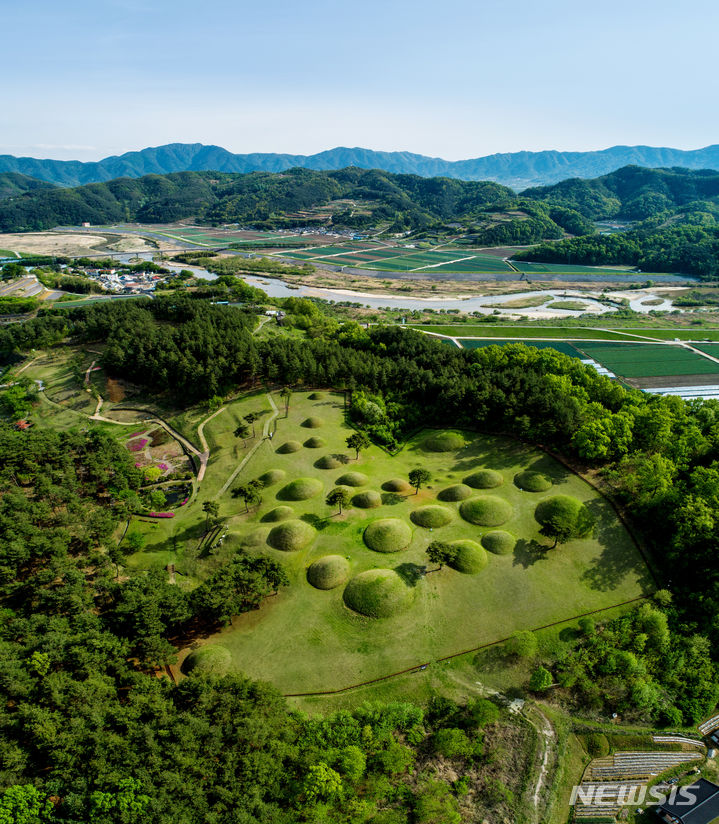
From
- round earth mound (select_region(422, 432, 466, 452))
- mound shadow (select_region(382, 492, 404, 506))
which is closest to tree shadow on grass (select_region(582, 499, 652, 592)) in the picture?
round earth mound (select_region(422, 432, 466, 452))

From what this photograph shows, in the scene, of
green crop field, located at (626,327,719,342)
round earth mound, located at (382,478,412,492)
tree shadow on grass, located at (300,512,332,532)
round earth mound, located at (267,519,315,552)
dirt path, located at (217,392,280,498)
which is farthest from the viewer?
green crop field, located at (626,327,719,342)

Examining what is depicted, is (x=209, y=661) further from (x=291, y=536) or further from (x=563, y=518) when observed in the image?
(x=563, y=518)

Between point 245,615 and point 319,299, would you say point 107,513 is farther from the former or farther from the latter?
point 319,299

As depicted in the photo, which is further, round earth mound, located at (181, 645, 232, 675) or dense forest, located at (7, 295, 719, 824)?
round earth mound, located at (181, 645, 232, 675)

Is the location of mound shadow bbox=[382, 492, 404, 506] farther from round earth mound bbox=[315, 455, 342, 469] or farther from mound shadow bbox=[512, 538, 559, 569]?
mound shadow bbox=[512, 538, 559, 569]

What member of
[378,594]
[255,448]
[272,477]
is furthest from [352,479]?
→ [378,594]

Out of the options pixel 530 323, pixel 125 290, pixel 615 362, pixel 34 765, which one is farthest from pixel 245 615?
pixel 125 290

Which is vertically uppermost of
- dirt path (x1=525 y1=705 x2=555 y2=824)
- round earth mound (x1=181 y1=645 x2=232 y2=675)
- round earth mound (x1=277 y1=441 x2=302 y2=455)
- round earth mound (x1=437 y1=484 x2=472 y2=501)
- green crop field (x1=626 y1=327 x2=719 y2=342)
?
green crop field (x1=626 y1=327 x2=719 y2=342)
